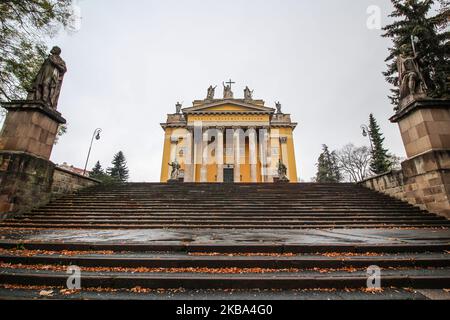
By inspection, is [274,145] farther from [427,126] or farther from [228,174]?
[427,126]

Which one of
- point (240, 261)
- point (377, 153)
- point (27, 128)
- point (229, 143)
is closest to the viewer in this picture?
point (240, 261)

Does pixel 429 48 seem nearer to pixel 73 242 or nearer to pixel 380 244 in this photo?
pixel 380 244

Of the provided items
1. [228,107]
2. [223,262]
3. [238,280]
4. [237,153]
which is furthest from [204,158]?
[238,280]

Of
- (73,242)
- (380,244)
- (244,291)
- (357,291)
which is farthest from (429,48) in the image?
(73,242)

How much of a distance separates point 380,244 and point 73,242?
220 inches

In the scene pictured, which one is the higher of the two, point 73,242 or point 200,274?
point 73,242

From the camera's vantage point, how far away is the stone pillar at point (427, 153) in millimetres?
7051

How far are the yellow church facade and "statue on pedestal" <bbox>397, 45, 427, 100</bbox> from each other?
69.8 feet

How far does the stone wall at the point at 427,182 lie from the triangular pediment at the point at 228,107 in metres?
23.7

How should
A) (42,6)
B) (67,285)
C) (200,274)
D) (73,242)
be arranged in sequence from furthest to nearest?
(42,6) → (73,242) → (200,274) → (67,285)

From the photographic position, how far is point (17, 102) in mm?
8078

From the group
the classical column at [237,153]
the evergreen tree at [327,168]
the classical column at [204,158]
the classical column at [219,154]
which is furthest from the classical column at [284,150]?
the evergreen tree at [327,168]

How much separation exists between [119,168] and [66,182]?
39.9 metres

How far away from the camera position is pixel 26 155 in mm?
7715
